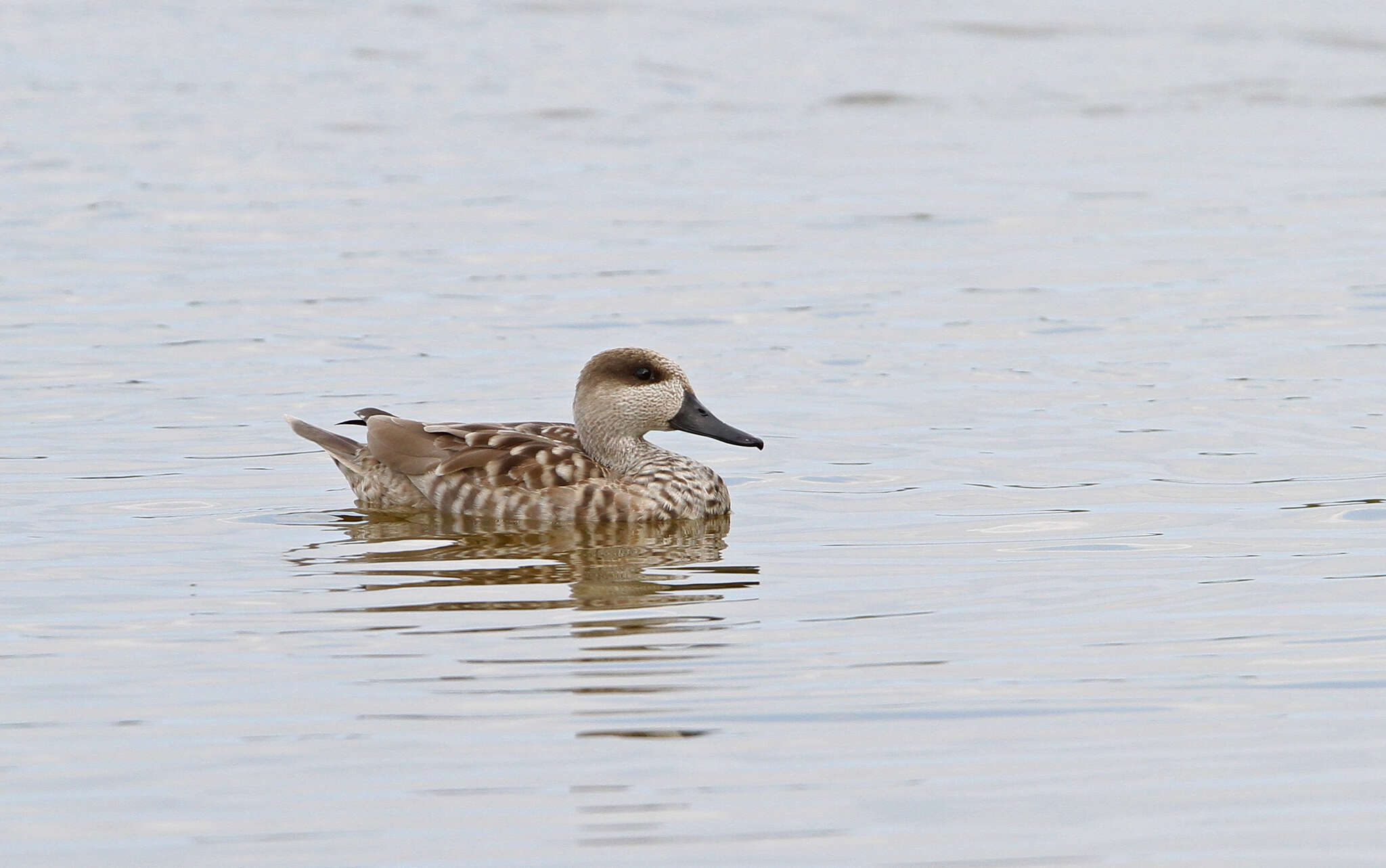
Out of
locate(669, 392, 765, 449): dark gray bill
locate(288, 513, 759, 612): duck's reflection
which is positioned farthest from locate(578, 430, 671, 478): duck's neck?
locate(288, 513, 759, 612): duck's reflection

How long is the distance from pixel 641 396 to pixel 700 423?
0.30 m

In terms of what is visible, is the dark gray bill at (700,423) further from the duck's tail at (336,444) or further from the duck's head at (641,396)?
the duck's tail at (336,444)

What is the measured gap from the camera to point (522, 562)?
362 inches

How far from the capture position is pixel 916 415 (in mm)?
11727

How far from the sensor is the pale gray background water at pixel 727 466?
600 cm

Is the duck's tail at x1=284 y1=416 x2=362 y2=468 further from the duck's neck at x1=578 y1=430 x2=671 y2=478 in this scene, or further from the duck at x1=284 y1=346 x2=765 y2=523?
the duck's neck at x1=578 y1=430 x2=671 y2=478

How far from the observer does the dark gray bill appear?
10344 mm

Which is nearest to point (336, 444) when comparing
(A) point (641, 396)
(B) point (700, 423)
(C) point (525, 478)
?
(C) point (525, 478)

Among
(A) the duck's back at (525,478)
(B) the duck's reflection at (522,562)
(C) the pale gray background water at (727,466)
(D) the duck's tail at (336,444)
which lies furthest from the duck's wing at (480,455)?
(C) the pale gray background water at (727,466)

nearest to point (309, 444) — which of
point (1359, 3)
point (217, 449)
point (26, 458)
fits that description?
point (217, 449)

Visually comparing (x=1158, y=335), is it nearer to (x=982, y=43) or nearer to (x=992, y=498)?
(x=992, y=498)

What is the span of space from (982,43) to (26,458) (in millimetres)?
18687

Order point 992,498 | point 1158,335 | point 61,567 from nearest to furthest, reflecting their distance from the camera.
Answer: point 61,567 < point 992,498 < point 1158,335

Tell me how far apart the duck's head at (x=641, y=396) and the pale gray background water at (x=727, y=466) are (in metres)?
0.49
